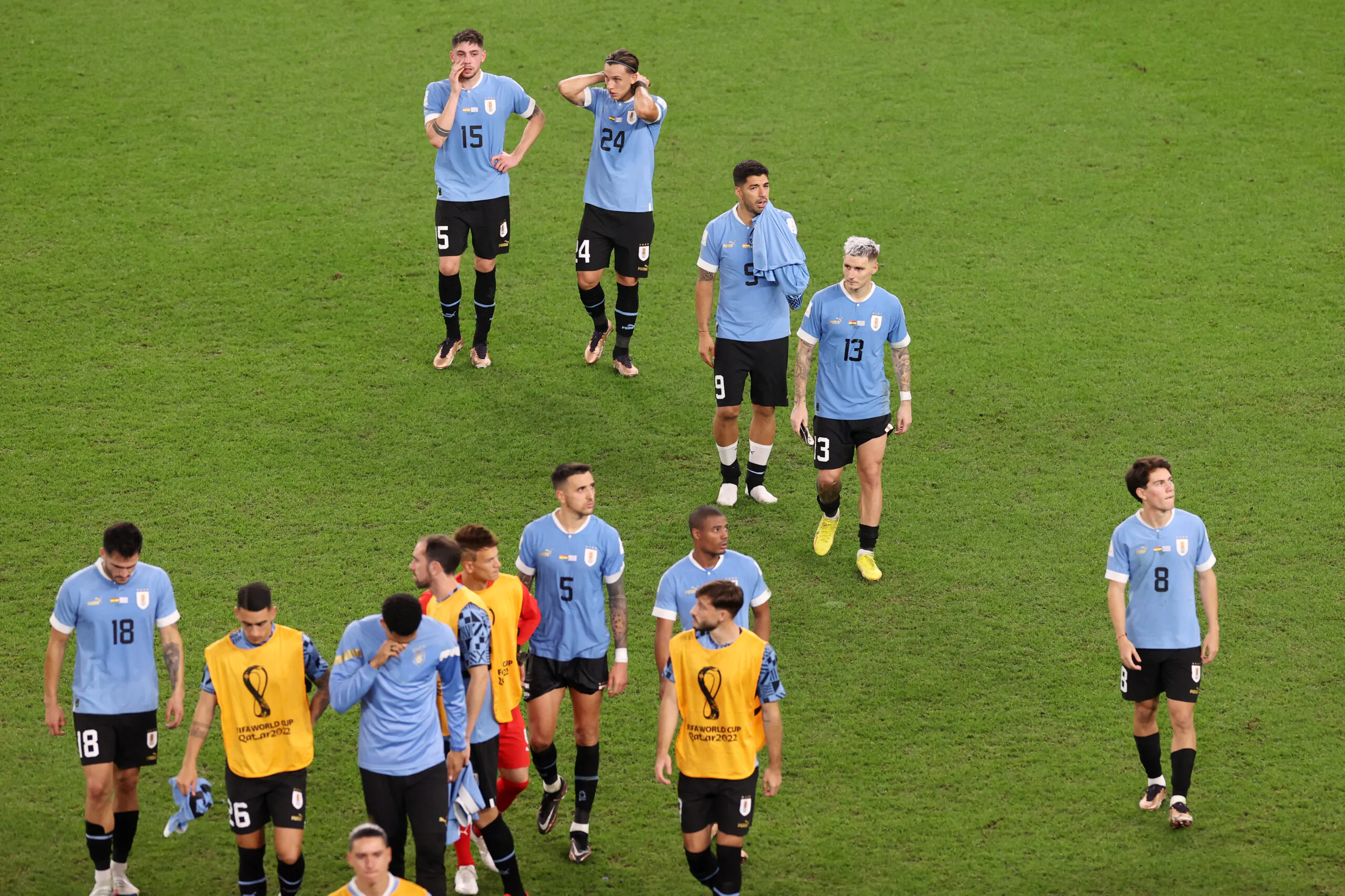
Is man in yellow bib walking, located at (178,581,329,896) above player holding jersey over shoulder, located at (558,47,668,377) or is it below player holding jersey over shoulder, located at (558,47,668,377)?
below

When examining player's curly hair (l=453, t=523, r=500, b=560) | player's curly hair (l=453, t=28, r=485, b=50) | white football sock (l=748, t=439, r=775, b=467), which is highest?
player's curly hair (l=453, t=28, r=485, b=50)

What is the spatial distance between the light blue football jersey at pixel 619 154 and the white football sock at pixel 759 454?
2382mm

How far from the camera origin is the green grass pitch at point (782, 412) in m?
7.69

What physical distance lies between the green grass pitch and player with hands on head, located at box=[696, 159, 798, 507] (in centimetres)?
70

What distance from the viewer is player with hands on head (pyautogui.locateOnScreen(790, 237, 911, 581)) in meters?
9.20

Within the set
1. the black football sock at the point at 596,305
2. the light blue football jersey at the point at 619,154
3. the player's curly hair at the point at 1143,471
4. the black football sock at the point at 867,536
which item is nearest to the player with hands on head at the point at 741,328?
the black football sock at the point at 867,536

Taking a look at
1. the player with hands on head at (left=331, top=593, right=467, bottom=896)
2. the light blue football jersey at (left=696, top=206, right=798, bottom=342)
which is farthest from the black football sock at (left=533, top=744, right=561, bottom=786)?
the light blue football jersey at (left=696, top=206, right=798, bottom=342)

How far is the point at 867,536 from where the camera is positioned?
382 inches

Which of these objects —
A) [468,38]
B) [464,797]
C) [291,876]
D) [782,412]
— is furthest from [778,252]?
[291,876]

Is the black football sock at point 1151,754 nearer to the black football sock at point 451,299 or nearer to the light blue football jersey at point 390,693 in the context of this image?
the light blue football jersey at point 390,693

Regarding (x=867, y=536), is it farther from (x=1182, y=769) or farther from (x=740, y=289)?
(x=1182, y=769)

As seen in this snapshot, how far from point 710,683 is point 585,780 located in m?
1.34

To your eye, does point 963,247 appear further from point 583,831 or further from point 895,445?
point 583,831

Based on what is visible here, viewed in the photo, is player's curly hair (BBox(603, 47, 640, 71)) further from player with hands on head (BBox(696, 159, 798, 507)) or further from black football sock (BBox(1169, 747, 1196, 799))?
black football sock (BBox(1169, 747, 1196, 799))
